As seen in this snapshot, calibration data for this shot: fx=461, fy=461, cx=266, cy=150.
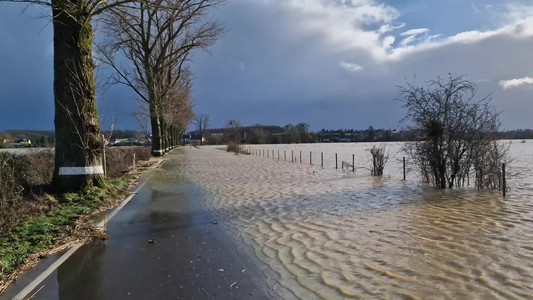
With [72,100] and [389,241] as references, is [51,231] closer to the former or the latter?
[72,100]

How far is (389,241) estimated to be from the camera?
7.28 metres

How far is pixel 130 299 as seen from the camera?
16.2 feet

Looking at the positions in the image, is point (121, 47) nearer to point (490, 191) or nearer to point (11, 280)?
point (490, 191)

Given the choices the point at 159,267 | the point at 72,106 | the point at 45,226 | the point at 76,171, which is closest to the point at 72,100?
the point at 72,106

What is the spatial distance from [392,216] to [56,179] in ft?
28.7

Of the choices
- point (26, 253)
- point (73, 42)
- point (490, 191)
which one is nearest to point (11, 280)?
point (26, 253)

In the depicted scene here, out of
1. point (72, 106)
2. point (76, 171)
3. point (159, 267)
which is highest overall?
point (72, 106)

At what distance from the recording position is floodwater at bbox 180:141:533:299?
514cm

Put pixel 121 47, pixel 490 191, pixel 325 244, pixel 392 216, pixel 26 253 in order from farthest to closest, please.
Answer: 1. pixel 121 47
2. pixel 490 191
3. pixel 392 216
4. pixel 325 244
5. pixel 26 253

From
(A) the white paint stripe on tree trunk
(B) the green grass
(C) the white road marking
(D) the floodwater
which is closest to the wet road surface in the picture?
(C) the white road marking

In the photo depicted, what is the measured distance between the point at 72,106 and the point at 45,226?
505 cm

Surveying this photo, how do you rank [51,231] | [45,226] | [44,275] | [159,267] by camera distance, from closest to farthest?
[44,275]
[159,267]
[51,231]
[45,226]

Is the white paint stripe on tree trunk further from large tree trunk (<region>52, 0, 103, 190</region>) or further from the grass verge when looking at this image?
the grass verge

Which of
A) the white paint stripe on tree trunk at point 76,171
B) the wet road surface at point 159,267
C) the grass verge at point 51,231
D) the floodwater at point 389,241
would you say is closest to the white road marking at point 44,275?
the wet road surface at point 159,267
